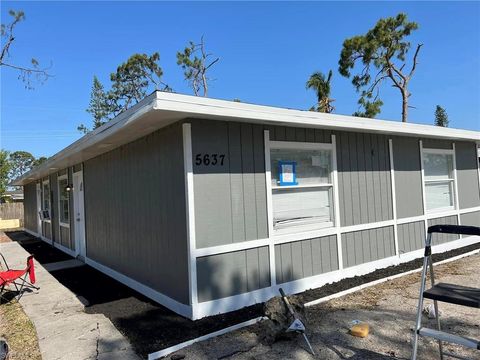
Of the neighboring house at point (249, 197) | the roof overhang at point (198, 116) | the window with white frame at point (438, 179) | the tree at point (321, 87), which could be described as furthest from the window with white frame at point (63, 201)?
the tree at point (321, 87)

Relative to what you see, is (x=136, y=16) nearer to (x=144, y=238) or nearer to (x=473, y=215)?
(x=144, y=238)

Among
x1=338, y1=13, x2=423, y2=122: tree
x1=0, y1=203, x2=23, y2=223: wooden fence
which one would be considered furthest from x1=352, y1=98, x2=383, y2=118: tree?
x1=0, y1=203, x2=23, y2=223: wooden fence

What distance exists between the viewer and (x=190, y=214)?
13.9ft

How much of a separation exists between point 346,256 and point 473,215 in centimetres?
470

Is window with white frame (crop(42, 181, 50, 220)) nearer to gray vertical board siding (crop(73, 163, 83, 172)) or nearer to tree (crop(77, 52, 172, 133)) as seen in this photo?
gray vertical board siding (crop(73, 163, 83, 172))

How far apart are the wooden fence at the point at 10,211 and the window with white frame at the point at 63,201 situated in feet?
58.5

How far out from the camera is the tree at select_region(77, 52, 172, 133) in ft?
96.6

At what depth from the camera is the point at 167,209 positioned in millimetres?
4750

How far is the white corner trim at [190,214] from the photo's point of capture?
13.8ft

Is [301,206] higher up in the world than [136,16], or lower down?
lower down

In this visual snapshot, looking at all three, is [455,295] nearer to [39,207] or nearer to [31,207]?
[39,207]

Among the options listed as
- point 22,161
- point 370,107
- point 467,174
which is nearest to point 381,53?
point 370,107

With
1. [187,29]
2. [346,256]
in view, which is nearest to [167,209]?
[346,256]

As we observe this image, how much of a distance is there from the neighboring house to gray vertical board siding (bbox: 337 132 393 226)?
22 millimetres
